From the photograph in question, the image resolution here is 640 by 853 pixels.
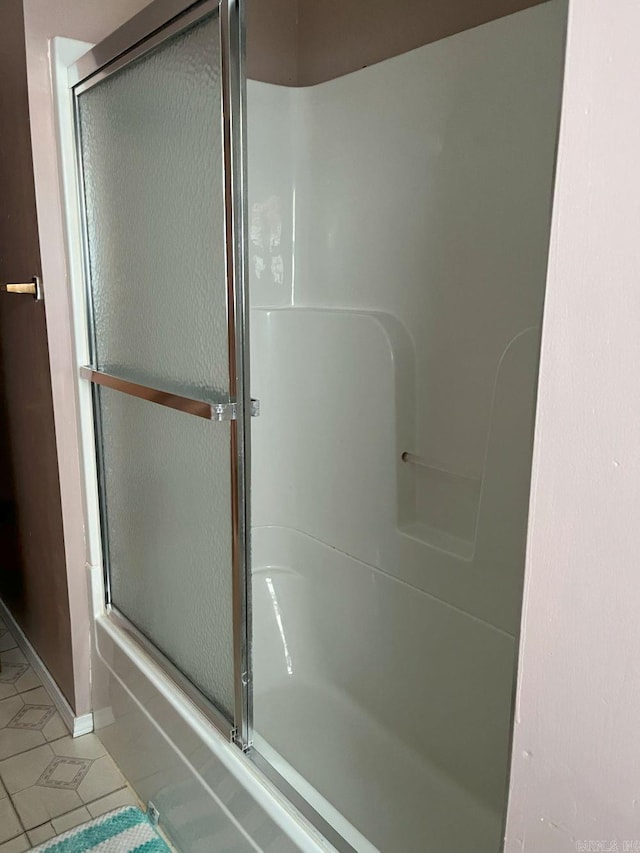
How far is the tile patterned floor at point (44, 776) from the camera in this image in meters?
1.54

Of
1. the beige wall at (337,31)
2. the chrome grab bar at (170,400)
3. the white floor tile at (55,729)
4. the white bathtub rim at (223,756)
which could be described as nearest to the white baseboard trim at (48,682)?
the white floor tile at (55,729)

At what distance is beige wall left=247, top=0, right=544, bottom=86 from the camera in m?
1.56

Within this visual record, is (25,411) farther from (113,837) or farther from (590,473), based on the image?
(590,473)

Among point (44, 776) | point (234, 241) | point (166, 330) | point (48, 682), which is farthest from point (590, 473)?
point (48, 682)

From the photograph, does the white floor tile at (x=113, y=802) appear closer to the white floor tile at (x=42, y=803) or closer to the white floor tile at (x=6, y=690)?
the white floor tile at (x=42, y=803)

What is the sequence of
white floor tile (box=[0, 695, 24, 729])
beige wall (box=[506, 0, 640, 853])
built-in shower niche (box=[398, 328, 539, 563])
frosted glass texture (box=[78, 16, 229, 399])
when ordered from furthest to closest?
white floor tile (box=[0, 695, 24, 729]) → built-in shower niche (box=[398, 328, 539, 563]) → frosted glass texture (box=[78, 16, 229, 399]) → beige wall (box=[506, 0, 640, 853])

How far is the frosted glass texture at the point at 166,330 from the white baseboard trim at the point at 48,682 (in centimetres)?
38

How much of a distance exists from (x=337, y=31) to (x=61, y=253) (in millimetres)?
995

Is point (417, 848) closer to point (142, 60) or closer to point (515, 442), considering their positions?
point (515, 442)

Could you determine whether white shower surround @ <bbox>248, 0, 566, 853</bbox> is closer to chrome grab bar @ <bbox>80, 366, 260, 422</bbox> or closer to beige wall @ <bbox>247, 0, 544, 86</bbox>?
beige wall @ <bbox>247, 0, 544, 86</bbox>

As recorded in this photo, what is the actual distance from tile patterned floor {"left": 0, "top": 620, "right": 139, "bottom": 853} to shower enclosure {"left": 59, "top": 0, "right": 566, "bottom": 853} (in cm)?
8

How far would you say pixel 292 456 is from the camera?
2.01 m

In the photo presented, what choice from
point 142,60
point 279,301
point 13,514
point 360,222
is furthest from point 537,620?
point 13,514

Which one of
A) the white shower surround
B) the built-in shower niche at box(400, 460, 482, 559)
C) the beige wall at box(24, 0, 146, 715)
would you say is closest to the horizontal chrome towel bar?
the beige wall at box(24, 0, 146, 715)
